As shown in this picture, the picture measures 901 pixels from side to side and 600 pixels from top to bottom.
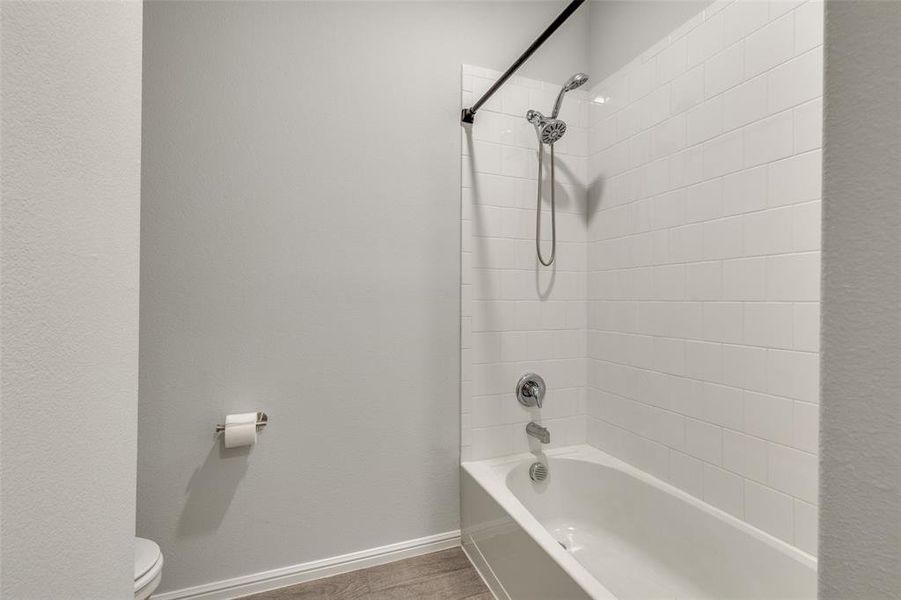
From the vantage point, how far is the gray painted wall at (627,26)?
1.46m

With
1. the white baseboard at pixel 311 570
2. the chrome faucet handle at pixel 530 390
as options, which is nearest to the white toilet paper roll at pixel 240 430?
the white baseboard at pixel 311 570

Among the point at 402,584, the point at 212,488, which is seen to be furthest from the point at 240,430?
the point at 402,584

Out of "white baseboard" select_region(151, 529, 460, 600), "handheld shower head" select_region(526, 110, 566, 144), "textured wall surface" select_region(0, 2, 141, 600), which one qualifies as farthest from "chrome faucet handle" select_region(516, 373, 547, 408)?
"textured wall surface" select_region(0, 2, 141, 600)

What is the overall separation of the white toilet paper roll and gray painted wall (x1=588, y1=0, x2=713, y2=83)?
2091 millimetres

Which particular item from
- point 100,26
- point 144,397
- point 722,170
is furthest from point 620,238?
point 144,397

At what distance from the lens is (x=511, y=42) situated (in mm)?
1776

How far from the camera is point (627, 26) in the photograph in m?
1.68

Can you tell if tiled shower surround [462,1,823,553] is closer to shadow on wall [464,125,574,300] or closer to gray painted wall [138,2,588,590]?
shadow on wall [464,125,574,300]

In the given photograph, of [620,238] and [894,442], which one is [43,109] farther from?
[620,238]

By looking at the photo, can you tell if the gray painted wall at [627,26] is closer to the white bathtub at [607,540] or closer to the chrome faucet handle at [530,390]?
the chrome faucet handle at [530,390]

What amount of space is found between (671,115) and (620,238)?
498 millimetres

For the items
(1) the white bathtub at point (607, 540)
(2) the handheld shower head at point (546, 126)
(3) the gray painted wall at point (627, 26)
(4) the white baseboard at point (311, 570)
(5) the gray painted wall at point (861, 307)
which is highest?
(3) the gray painted wall at point (627, 26)

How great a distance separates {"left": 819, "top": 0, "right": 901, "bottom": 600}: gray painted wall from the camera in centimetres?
27

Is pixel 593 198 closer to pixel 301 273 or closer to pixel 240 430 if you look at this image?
pixel 301 273
